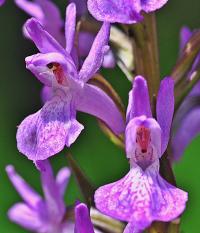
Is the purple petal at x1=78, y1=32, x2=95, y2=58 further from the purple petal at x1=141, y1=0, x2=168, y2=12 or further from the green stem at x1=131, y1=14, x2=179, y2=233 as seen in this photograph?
the purple petal at x1=141, y1=0, x2=168, y2=12

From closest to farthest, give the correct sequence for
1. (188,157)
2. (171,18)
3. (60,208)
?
(60,208) < (188,157) < (171,18)

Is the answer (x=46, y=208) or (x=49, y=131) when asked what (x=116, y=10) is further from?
(x=46, y=208)

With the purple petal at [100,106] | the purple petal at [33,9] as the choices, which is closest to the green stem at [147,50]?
the purple petal at [100,106]

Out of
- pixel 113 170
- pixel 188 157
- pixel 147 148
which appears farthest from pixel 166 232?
pixel 113 170

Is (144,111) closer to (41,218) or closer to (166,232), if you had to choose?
(166,232)

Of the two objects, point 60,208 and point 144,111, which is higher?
point 144,111

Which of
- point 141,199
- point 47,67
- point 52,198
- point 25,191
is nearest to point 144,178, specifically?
point 141,199

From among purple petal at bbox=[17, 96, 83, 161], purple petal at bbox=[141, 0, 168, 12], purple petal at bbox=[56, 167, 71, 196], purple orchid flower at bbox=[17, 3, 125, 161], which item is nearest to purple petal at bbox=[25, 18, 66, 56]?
purple orchid flower at bbox=[17, 3, 125, 161]

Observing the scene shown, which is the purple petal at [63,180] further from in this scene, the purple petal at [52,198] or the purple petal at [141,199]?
the purple petal at [141,199]
